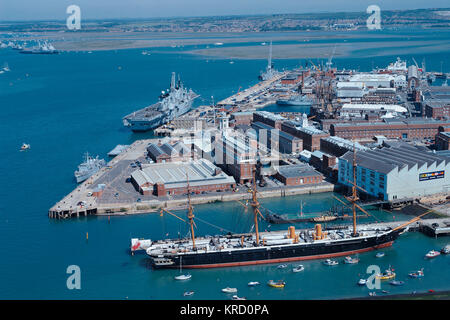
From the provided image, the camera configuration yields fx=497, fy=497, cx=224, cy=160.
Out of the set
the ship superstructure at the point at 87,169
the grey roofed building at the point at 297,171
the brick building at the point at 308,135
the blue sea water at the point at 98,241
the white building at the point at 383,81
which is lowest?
the blue sea water at the point at 98,241

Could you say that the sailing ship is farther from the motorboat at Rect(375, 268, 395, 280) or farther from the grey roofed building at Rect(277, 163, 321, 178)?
the grey roofed building at Rect(277, 163, 321, 178)

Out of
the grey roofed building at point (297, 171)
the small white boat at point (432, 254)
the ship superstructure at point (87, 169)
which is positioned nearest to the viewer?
the small white boat at point (432, 254)

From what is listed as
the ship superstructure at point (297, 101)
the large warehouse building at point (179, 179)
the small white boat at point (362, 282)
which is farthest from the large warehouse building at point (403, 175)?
the ship superstructure at point (297, 101)

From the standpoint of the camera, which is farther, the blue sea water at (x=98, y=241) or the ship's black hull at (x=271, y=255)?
the ship's black hull at (x=271, y=255)

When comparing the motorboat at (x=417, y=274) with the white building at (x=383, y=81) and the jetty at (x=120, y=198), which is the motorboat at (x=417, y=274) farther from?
the white building at (x=383, y=81)

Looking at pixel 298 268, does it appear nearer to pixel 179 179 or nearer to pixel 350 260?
pixel 350 260

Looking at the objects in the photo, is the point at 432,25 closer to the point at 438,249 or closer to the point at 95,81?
the point at 95,81

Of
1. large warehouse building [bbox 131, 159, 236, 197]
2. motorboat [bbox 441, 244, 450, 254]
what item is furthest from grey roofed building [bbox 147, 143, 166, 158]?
motorboat [bbox 441, 244, 450, 254]

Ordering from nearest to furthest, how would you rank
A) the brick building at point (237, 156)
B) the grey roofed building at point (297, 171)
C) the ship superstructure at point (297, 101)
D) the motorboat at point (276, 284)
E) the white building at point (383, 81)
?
the motorboat at point (276, 284) < the grey roofed building at point (297, 171) < the brick building at point (237, 156) < the ship superstructure at point (297, 101) < the white building at point (383, 81)
